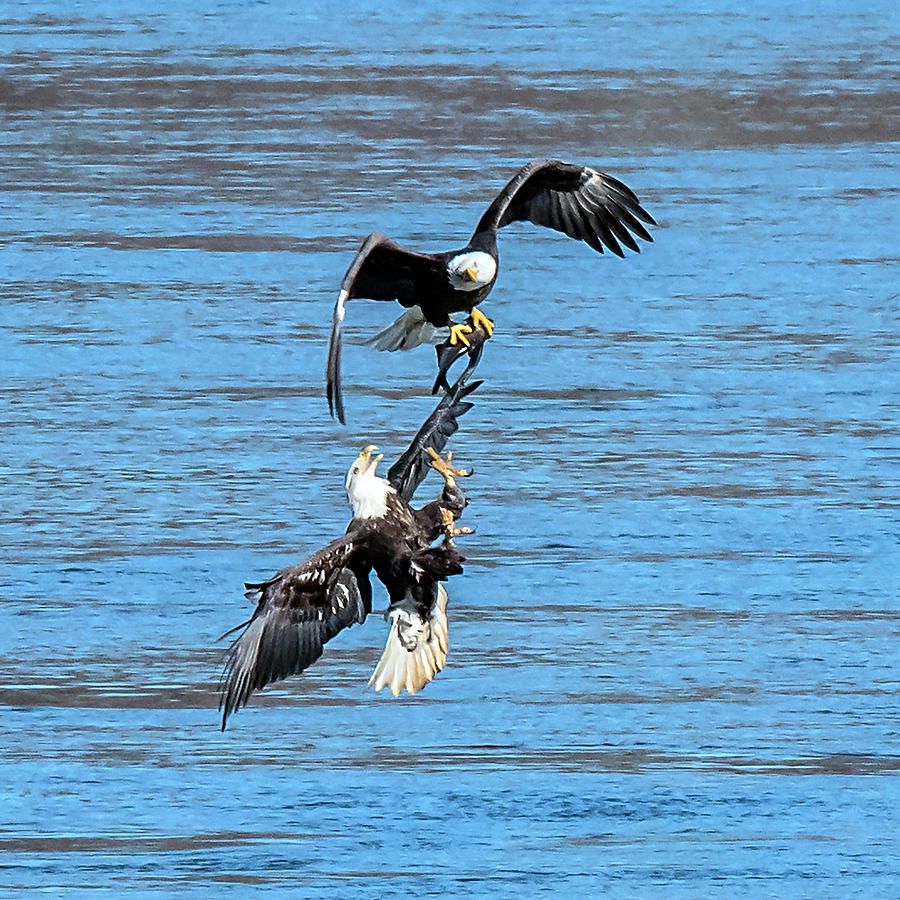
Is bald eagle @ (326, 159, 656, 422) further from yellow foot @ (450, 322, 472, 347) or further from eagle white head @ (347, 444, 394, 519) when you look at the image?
eagle white head @ (347, 444, 394, 519)

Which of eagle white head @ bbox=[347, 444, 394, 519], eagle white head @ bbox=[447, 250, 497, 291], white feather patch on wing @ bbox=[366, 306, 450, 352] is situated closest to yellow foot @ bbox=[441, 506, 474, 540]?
eagle white head @ bbox=[347, 444, 394, 519]

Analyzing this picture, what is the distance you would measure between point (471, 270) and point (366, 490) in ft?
2.17

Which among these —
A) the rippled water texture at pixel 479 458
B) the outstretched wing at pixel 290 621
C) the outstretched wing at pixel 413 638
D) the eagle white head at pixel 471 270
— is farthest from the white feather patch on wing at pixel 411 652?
the eagle white head at pixel 471 270

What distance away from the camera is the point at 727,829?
5.00 meters

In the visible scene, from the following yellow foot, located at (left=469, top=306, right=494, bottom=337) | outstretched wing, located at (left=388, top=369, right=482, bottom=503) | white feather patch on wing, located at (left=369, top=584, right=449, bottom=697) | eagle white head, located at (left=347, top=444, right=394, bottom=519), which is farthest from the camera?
yellow foot, located at (left=469, top=306, right=494, bottom=337)

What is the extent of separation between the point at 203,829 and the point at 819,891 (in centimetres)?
132

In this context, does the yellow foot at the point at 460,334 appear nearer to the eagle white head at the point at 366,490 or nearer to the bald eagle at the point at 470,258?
the bald eagle at the point at 470,258

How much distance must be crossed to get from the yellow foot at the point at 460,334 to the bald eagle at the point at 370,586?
347 mm

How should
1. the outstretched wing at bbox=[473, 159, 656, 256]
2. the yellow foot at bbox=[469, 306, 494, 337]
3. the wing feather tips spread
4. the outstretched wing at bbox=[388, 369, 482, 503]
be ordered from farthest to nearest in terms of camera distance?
1. the outstretched wing at bbox=[473, 159, 656, 256]
2. the yellow foot at bbox=[469, 306, 494, 337]
3. the outstretched wing at bbox=[388, 369, 482, 503]
4. the wing feather tips spread

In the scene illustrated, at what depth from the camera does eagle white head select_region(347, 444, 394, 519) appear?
5355 millimetres

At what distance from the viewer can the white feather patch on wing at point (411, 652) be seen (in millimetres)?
5461

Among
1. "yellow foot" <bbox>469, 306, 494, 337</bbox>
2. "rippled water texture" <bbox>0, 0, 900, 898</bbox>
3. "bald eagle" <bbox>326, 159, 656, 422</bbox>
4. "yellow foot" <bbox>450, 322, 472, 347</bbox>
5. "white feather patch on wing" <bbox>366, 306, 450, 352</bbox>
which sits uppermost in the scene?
"bald eagle" <bbox>326, 159, 656, 422</bbox>

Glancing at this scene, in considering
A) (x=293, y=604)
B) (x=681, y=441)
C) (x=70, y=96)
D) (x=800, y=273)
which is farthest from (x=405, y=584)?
(x=70, y=96)

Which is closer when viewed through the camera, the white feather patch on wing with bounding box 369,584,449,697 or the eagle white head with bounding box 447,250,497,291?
the white feather patch on wing with bounding box 369,584,449,697
